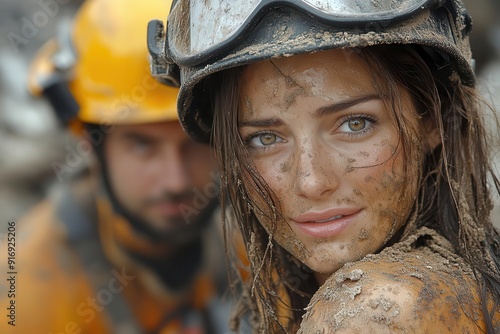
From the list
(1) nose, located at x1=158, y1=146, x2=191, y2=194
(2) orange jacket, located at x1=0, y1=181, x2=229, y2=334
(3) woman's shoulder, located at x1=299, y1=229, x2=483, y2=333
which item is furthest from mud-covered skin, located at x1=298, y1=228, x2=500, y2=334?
(2) orange jacket, located at x1=0, y1=181, x2=229, y2=334

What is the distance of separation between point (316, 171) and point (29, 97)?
7.20 metres

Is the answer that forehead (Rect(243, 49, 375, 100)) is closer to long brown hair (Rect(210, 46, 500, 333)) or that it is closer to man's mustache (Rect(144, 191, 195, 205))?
long brown hair (Rect(210, 46, 500, 333))

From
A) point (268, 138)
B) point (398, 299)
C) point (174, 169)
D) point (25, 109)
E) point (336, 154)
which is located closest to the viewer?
point (398, 299)

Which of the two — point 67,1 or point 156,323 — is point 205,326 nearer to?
point 156,323

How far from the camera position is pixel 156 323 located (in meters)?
5.29

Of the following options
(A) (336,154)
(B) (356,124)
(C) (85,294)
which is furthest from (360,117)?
(C) (85,294)

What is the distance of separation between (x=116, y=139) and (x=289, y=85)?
2921 millimetres

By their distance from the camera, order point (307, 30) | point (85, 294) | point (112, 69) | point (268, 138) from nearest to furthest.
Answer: point (307, 30)
point (268, 138)
point (112, 69)
point (85, 294)

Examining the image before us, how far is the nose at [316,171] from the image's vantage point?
7.39 ft

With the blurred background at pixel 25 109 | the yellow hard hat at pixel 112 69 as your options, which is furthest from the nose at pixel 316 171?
the blurred background at pixel 25 109

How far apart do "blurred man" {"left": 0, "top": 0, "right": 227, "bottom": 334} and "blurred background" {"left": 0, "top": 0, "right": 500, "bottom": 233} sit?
7.89 feet

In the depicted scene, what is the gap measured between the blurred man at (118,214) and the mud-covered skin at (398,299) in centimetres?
289

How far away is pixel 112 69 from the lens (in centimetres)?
492

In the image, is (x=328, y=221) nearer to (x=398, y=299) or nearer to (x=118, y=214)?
(x=398, y=299)
